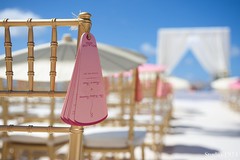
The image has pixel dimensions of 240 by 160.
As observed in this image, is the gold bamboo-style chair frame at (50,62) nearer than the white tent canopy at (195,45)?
Yes

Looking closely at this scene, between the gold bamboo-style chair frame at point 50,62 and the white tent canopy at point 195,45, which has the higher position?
the white tent canopy at point 195,45

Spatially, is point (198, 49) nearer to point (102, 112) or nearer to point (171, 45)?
point (171, 45)

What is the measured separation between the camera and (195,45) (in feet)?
51.1

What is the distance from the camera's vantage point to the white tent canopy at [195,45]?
1453 centimetres

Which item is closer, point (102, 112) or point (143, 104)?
point (102, 112)

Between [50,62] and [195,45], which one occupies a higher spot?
[195,45]

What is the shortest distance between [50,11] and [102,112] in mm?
816

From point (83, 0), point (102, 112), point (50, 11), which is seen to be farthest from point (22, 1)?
point (102, 112)

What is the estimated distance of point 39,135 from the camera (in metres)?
1.62

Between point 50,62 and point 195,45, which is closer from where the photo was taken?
point 50,62

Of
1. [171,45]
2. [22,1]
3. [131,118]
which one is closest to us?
[131,118]

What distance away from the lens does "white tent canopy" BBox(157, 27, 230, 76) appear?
14531 millimetres

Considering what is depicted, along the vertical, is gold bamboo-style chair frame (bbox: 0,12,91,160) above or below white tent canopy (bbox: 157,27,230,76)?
below

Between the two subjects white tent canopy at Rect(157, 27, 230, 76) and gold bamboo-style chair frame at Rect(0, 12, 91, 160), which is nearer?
gold bamboo-style chair frame at Rect(0, 12, 91, 160)
